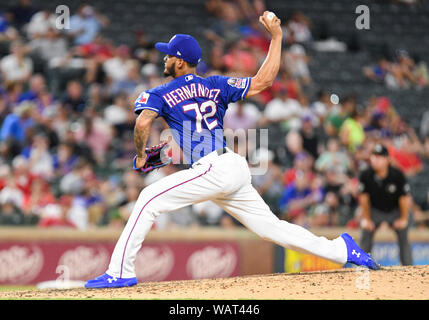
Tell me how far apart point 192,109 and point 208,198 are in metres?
0.66

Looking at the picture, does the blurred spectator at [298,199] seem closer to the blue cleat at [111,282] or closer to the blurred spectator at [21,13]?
the blue cleat at [111,282]

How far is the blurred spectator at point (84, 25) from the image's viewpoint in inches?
494

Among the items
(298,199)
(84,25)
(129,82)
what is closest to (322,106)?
(298,199)

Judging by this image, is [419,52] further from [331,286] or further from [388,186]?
[331,286]

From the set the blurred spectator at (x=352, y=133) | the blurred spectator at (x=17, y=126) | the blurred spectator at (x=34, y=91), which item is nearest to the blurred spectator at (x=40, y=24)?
the blurred spectator at (x=34, y=91)

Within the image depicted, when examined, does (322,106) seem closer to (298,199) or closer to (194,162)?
(298,199)

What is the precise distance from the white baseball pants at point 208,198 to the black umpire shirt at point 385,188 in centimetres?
308

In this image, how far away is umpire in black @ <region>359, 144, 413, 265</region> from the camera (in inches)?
320

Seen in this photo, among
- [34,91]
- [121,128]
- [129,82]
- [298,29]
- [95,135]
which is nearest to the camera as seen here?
[95,135]

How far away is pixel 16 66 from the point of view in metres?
11.4

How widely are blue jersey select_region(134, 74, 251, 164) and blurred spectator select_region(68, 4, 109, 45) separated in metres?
7.72

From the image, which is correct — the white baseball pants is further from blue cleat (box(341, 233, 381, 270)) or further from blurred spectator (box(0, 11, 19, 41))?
blurred spectator (box(0, 11, 19, 41))
